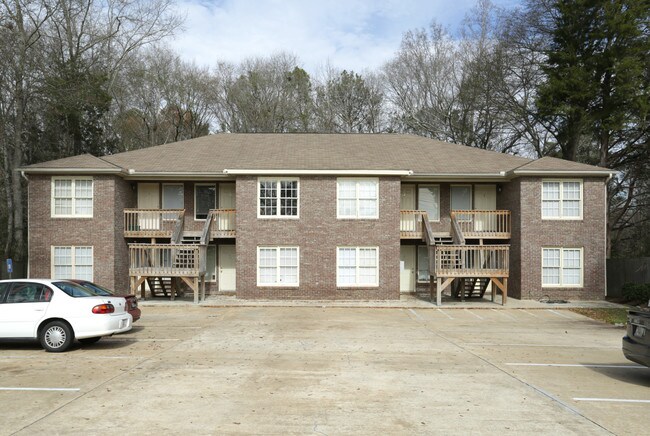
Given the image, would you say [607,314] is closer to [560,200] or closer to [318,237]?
[560,200]

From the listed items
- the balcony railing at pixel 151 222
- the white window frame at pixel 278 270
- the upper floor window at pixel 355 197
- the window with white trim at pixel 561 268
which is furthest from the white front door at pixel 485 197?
the balcony railing at pixel 151 222

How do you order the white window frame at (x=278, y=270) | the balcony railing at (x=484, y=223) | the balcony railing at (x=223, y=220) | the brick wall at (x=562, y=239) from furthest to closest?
the balcony railing at (x=484, y=223) → the balcony railing at (x=223, y=220) → the brick wall at (x=562, y=239) → the white window frame at (x=278, y=270)

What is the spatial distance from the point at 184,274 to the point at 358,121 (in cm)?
2783

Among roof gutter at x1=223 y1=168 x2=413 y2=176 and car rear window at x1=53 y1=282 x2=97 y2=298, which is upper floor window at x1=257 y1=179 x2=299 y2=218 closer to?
roof gutter at x1=223 y1=168 x2=413 y2=176

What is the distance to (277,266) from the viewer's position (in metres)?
22.6

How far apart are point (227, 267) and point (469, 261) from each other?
35.6 ft

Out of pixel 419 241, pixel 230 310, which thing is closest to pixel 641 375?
pixel 230 310

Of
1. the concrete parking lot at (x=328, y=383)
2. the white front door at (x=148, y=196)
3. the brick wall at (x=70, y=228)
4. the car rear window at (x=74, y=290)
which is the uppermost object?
the white front door at (x=148, y=196)

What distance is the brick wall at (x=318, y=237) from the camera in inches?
886

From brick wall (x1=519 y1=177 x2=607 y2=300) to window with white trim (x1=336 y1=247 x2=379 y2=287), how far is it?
6301mm

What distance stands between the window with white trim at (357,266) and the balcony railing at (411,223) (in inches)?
67.0

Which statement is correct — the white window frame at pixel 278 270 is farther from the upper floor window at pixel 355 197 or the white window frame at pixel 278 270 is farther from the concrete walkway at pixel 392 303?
the upper floor window at pixel 355 197

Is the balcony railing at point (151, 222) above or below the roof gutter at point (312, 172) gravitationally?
below

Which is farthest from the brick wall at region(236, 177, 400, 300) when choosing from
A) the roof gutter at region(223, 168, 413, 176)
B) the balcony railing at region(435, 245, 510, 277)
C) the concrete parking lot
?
the concrete parking lot
